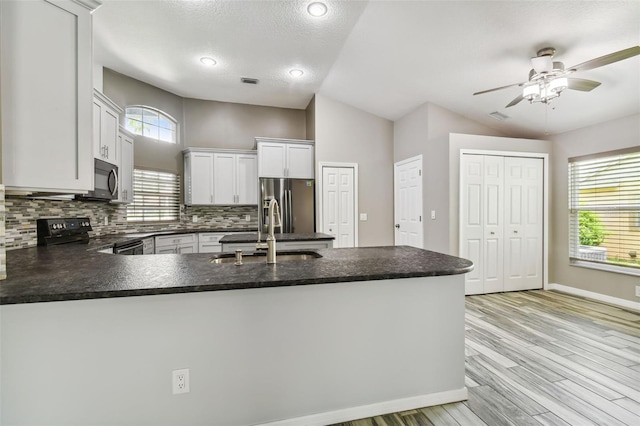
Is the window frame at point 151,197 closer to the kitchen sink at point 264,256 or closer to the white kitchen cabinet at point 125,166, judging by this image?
Answer: the white kitchen cabinet at point 125,166

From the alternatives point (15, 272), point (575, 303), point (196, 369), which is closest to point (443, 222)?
point (575, 303)

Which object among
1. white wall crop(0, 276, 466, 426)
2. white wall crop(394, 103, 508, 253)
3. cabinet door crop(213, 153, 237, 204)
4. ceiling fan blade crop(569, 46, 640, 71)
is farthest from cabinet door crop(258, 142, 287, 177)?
ceiling fan blade crop(569, 46, 640, 71)

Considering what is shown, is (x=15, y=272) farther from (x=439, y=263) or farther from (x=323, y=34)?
(x=323, y=34)

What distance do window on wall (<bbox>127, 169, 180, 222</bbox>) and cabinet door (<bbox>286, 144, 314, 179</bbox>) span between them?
6.64 ft

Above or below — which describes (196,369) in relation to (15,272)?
below

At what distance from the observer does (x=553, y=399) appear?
184 cm

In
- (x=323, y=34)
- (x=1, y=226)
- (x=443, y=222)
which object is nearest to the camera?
(x=1, y=226)

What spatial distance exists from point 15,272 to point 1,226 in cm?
40

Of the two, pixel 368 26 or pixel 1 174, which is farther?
pixel 368 26

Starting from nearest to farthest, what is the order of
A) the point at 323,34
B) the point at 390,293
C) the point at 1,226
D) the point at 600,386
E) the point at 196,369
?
the point at 1,226, the point at 196,369, the point at 390,293, the point at 600,386, the point at 323,34

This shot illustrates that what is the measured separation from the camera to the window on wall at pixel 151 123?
4586 mm

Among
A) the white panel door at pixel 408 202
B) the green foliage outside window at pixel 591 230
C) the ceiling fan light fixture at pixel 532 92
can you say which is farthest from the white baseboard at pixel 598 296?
the ceiling fan light fixture at pixel 532 92

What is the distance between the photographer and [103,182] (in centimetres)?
311

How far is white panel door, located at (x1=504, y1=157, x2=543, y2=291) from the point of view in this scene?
4215 mm
